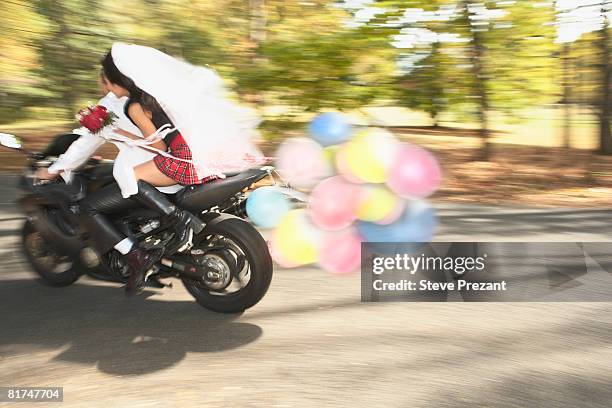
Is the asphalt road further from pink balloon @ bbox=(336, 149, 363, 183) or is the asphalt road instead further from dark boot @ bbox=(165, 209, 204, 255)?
pink balloon @ bbox=(336, 149, 363, 183)

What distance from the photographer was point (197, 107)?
4445mm

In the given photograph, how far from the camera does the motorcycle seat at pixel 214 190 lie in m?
4.33

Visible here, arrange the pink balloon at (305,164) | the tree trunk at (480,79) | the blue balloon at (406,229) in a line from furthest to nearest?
the tree trunk at (480,79) → the pink balloon at (305,164) → the blue balloon at (406,229)

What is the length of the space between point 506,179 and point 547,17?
10.7ft

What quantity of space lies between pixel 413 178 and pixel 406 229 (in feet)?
12.0

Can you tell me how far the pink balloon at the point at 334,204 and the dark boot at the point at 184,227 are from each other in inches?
108

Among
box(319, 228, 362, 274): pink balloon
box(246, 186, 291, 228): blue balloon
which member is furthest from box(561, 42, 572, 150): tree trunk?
box(246, 186, 291, 228): blue balloon

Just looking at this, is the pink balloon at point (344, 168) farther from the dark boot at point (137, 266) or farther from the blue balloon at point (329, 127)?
the dark boot at point (137, 266)

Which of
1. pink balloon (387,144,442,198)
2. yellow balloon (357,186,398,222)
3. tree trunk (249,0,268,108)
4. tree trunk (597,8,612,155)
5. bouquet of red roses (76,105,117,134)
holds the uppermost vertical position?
tree trunk (249,0,268,108)

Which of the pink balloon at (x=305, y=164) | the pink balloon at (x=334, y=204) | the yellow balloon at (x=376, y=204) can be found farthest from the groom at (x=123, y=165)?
the pink balloon at (x=305, y=164)

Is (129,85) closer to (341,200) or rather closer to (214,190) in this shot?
(214,190)

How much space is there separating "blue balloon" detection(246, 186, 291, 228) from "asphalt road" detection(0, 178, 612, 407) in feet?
2.28

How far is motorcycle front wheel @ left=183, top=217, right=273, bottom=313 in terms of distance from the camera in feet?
14.1

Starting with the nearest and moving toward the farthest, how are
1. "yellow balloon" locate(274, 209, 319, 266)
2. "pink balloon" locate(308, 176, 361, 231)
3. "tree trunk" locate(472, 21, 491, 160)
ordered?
"yellow balloon" locate(274, 209, 319, 266)
"pink balloon" locate(308, 176, 361, 231)
"tree trunk" locate(472, 21, 491, 160)
